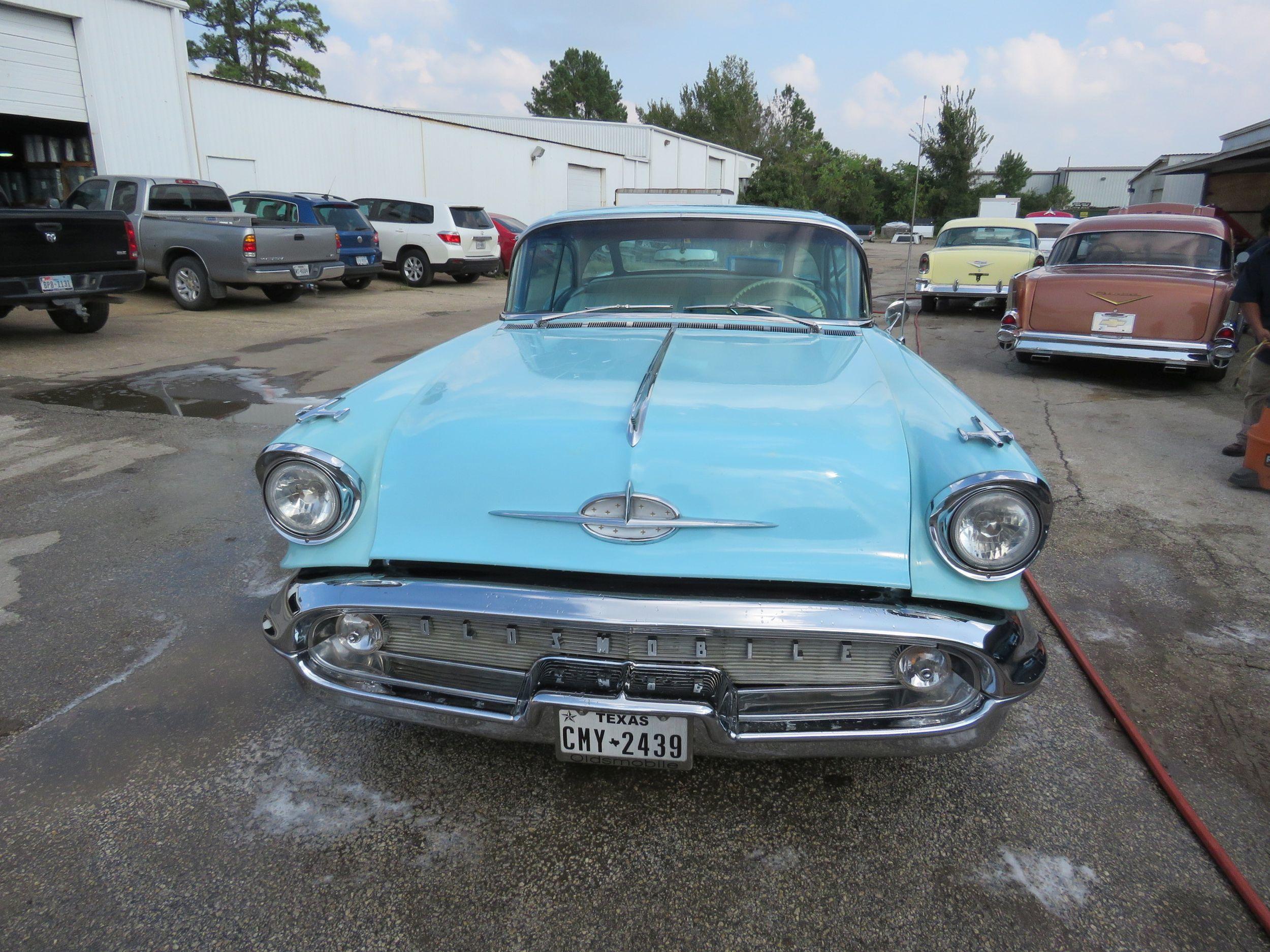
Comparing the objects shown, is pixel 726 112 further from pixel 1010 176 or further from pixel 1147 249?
pixel 1147 249

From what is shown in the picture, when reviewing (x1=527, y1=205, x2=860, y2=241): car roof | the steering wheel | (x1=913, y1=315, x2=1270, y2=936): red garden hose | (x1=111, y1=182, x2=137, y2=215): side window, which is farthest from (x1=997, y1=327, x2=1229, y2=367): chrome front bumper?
(x1=111, y1=182, x2=137, y2=215): side window

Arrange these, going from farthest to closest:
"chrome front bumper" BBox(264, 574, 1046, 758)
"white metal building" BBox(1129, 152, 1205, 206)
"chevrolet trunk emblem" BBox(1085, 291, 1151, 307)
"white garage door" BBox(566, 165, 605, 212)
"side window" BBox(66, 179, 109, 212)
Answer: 1. "white garage door" BBox(566, 165, 605, 212)
2. "white metal building" BBox(1129, 152, 1205, 206)
3. "side window" BBox(66, 179, 109, 212)
4. "chevrolet trunk emblem" BBox(1085, 291, 1151, 307)
5. "chrome front bumper" BBox(264, 574, 1046, 758)

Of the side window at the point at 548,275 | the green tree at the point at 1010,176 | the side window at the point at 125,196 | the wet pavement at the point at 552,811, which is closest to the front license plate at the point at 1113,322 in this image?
the wet pavement at the point at 552,811

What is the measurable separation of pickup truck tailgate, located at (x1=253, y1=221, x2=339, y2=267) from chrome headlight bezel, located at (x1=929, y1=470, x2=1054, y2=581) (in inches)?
447

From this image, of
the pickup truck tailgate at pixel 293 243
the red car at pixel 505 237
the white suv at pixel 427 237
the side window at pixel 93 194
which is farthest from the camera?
the red car at pixel 505 237

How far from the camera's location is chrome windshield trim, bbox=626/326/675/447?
2.16 meters

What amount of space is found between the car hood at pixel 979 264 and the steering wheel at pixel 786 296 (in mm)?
10255

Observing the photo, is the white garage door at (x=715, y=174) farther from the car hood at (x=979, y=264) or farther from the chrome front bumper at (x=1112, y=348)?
the chrome front bumper at (x=1112, y=348)

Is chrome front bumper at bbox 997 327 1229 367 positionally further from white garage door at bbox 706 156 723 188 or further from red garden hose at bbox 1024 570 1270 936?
white garage door at bbox 706 156 723 188

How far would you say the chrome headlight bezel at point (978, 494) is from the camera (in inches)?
80.6

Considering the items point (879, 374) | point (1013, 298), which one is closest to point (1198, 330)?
point (1013, 298)

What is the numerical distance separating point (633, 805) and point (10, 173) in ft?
64.4

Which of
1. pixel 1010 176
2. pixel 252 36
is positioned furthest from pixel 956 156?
pixel 252 36

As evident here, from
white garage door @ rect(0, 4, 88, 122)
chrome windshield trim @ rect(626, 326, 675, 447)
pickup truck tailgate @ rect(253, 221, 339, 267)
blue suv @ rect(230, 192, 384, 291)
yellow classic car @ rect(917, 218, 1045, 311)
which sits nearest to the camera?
chrome windshield trim @ rect(626, 326, 675, 447)
